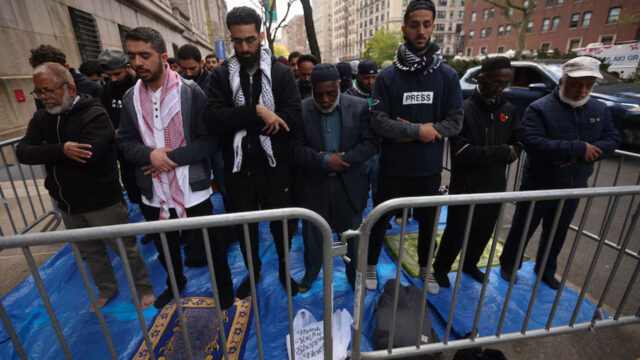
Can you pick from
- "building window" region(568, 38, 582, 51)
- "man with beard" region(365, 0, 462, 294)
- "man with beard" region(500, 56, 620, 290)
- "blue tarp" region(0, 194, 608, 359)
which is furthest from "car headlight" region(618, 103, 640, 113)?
"building window" region(568, 38, 582, 51)

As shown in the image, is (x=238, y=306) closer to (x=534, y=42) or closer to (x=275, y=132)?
(x=275, y=132)

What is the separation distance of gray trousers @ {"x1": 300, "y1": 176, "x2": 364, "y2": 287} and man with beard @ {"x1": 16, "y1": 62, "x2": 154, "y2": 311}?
163 centimetres

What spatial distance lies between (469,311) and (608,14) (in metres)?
43.2

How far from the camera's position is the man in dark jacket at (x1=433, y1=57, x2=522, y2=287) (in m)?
2.63

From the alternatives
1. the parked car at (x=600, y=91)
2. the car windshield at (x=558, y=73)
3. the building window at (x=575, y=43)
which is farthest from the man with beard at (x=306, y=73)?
the building window at (x=575, y=43)

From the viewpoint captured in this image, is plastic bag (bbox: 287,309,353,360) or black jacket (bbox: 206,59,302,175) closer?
plastic bag (bbox: 287,309,353,360)

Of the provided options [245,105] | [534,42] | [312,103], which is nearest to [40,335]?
[245,105]

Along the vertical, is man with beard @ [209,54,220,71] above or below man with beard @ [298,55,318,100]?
above

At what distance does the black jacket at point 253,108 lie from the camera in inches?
96.6

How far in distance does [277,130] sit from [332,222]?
1.01 m

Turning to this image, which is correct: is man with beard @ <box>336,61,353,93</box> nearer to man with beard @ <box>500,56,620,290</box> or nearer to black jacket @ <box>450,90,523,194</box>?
black jacket @ <box>450,90,523,194</box>

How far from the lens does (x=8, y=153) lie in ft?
22.0

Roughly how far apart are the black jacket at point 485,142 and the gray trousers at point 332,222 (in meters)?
1.04

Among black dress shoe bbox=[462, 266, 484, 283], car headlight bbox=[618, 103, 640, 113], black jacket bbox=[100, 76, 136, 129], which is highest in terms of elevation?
black jacket bbox=[100, 76, 136, 129]
